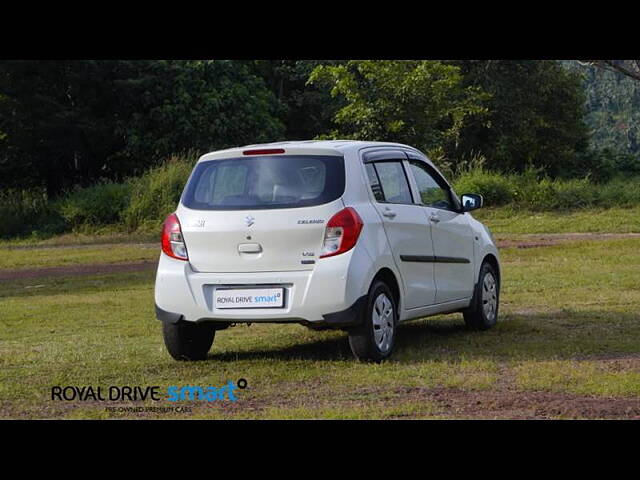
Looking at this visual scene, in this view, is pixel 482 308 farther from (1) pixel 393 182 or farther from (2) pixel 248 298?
(2) pixel 248 298

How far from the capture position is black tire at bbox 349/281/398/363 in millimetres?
9750

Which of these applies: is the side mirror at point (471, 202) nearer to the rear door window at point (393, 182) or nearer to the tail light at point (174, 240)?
the rear door window at point (393, 182)

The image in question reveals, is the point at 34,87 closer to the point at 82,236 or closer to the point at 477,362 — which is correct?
the point at 82,236

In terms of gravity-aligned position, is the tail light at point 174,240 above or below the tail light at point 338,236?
below

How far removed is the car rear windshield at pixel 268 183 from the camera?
32.2 feet

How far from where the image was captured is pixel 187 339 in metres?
10.3

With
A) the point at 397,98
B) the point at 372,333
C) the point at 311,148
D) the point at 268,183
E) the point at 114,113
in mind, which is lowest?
the point at 114,113

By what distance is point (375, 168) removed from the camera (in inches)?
414

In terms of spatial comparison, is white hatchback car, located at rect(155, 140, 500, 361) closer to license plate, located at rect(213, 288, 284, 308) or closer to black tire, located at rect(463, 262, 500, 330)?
license plate, located at rect(213, 288, 284, 308)

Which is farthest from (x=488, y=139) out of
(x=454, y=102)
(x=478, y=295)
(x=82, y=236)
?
(x=478, y=295)

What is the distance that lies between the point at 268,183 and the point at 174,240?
92cm

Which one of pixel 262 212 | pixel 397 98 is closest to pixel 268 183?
pixel 262 212

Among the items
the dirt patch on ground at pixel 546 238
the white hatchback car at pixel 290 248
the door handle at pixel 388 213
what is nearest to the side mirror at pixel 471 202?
the white hatchback car at pixel 290 248

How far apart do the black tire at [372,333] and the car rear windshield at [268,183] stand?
88 centimetres
